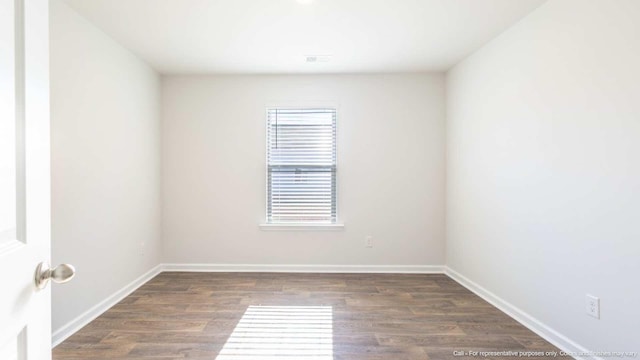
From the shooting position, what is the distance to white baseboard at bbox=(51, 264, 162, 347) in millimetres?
2299

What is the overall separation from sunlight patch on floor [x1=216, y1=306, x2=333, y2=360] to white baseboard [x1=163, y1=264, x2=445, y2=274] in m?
1.05

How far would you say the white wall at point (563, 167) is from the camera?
178 cm

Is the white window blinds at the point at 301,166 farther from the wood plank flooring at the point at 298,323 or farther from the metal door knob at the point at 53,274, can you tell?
the metal door knob at the point at 53,274

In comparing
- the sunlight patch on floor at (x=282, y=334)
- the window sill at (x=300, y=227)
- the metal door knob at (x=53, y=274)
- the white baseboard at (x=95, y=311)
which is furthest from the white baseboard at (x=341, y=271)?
the metal door knob at (x=53, y=274)

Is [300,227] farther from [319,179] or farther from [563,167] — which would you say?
[563,167]

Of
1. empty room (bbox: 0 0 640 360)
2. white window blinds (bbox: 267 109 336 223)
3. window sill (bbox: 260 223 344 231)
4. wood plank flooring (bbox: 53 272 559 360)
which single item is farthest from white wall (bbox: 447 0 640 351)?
white window blinds (bbox: 267 109 336 223)

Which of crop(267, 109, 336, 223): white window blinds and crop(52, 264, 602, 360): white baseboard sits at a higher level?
crop(267, 109, 336, 223): white window blinds

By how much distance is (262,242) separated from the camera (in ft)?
13.0

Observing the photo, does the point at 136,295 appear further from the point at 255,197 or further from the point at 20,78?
the point at 20,78

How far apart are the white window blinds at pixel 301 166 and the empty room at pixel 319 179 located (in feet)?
0.08

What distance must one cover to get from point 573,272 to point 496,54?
192cm

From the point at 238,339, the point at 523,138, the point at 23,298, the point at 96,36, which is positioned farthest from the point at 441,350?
→ the point at 96,36

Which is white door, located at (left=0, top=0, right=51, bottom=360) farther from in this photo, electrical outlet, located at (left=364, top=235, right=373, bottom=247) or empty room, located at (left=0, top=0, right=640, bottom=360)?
electrical outlet, located at (left=364, top=235, right=373, bottom=247)

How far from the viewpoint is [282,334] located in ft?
7.90
